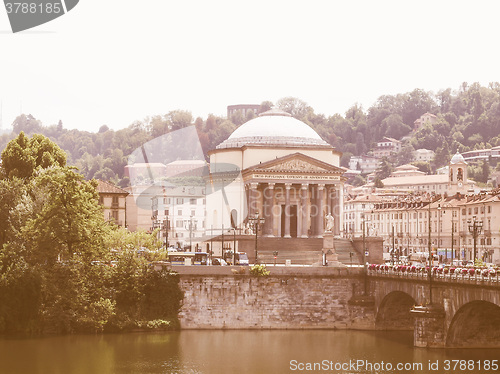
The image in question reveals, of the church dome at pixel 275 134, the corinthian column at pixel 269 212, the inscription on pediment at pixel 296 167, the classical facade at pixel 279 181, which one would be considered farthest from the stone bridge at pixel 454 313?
the church dome at pixel 275 134

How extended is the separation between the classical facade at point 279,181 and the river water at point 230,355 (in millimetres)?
43838

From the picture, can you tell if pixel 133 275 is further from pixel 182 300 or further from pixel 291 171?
pixel 291 171

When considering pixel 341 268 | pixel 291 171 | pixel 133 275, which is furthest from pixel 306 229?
pixel 133 275

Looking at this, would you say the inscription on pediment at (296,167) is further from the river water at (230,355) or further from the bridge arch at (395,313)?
the river water at (230,355)

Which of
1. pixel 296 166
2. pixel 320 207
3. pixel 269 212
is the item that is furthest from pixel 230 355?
pixel 320 207

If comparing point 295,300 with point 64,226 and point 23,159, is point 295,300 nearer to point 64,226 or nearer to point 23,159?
point 64,226

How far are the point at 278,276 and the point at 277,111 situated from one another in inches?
2068

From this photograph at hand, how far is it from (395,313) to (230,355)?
21.5 m

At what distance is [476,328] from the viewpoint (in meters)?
73.5

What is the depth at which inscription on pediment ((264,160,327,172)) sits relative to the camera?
12731 cm

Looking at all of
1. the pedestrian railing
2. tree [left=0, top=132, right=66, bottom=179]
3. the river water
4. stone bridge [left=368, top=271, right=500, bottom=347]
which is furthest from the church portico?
stone bridge [left=368, top=271, right=500, bottom=347]

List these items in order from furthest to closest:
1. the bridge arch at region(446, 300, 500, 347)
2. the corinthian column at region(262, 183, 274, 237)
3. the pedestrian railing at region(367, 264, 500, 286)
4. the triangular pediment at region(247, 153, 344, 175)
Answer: the corinthian column at region(262, 183, 274, 237), the triangular pediment at region(247, 153, 344, 175), the bridge arch at region(446, 300, 500, 347), the pedestrian railing at region(367, 264, 500, 286)

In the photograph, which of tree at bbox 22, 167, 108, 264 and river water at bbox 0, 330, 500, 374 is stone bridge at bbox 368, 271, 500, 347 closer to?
river water at bbox 0, 330, 500, 374

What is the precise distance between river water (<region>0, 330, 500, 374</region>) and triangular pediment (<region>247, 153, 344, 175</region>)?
146 feet
